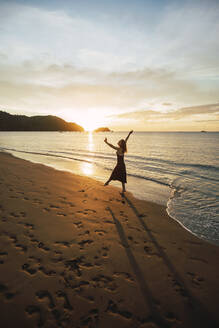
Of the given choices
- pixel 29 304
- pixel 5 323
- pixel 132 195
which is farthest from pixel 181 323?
pixel 132 195

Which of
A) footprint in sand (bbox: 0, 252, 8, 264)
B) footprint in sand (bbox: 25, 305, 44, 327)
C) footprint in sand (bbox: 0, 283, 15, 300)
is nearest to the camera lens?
footprint in sand (bbox: 25, 305, 44, 327)

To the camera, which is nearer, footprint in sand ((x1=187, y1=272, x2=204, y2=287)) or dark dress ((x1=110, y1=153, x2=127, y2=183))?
footprint in sand ((x1=187, y1=272, x2=204, y2=287))

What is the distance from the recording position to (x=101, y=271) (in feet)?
12.0

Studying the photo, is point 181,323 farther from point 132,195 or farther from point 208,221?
point 132,195

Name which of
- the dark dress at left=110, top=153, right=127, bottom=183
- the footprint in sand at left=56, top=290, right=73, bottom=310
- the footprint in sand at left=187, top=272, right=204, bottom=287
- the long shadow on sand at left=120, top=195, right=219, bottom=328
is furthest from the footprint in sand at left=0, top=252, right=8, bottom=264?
the dark dress at left=110, top=153, right=127, bottom=183

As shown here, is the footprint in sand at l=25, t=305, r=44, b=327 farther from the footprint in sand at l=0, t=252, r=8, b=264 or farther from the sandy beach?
the footprint in sand at l=0, t=252, r=8, b=264

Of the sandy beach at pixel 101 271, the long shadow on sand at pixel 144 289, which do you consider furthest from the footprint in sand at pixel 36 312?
the long shadow on sand at pixel 144 289

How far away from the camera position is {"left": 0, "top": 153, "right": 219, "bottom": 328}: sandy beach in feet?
8.95

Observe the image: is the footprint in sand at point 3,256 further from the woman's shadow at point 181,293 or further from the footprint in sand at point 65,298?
the woman's shadow at point 181,293

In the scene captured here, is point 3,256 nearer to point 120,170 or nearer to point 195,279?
point 195,279

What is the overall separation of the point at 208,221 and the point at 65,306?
6.49 metres

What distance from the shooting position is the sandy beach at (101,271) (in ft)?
8.95

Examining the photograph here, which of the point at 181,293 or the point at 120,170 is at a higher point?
the point at 120,170

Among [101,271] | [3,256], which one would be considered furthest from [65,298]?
[3,256]
